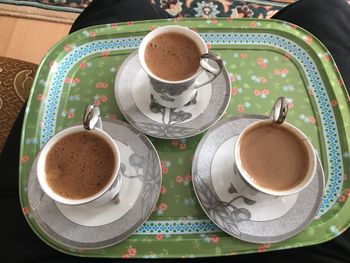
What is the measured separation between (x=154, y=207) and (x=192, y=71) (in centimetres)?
32

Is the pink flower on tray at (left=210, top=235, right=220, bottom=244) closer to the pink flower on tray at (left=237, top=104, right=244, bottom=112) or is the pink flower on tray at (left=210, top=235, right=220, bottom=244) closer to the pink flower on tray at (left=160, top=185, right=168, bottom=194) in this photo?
the pink flower on tray at (left=160, top=185, right=168, bottom=194)

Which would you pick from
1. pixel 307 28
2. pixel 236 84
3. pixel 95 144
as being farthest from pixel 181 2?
pixel 95 144

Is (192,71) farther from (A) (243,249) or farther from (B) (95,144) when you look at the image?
(A) (243,249)

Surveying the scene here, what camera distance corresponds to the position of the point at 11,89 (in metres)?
1.14

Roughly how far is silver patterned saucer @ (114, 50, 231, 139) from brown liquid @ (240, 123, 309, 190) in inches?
5.5

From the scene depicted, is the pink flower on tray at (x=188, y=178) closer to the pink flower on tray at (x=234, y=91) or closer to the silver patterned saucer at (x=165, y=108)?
the silver patterned saucer at (x=165, y=108)

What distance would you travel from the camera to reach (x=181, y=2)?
5.95ft

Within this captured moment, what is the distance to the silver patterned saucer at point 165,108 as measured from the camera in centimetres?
88

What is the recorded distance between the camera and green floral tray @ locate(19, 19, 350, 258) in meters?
0.80

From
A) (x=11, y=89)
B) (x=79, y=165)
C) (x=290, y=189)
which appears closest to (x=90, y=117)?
(x=79, y=165)

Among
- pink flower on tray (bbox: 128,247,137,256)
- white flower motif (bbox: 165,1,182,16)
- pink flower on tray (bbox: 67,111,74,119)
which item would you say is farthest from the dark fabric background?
white flower motif (bbox: 165,1,182,16)

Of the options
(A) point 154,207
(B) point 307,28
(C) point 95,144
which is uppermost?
(B) point 307,28

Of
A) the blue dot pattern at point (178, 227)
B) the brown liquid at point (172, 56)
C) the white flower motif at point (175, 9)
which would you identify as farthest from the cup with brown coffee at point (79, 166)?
the white flower motif at point (175, 9)

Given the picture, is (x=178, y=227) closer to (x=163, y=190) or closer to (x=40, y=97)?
(x=163, y=190)
